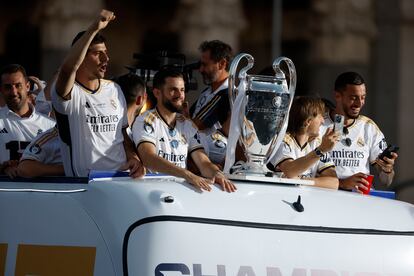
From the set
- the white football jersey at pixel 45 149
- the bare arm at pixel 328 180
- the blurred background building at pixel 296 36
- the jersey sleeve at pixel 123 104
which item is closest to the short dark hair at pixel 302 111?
the bare arm at pixel 328 180

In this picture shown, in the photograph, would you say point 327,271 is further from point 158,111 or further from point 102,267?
point 158,111

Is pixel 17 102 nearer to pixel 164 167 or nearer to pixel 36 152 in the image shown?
pixel 36 152

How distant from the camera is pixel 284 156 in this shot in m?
8.12

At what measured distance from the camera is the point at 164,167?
23.3 ft

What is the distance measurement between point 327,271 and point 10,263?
157 centimetres

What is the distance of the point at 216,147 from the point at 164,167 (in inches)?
51.3

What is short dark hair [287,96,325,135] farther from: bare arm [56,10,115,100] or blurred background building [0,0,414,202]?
blurred background building [0,0,414,202]

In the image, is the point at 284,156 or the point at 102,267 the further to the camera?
the point at 284,156

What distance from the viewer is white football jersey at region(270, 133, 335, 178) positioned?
26.7ft

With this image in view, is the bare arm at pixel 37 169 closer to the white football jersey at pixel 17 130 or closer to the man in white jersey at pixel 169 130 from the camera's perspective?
the man in white jersey at pixel 169 130

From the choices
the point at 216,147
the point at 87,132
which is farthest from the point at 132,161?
the point at 216,147

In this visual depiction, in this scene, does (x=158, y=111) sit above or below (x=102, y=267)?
above

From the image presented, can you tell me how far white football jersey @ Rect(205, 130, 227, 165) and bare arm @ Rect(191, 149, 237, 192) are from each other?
0.53 metres

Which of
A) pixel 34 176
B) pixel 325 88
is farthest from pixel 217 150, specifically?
pixel 325 88
